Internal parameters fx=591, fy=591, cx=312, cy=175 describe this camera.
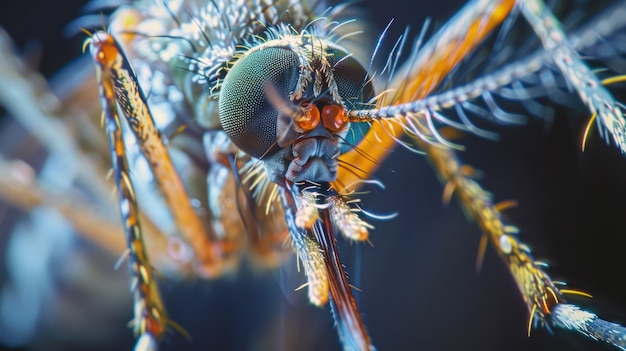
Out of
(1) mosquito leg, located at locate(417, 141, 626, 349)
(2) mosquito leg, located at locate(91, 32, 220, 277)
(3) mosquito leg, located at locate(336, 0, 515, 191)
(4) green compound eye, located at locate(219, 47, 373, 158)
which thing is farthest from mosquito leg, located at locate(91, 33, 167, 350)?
(1) mosquito leg, located at locate(417, 141, 626, 349)

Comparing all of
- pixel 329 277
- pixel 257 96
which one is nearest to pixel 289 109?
pixel 257 96

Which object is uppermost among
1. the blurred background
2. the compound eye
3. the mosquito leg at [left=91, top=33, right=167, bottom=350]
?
the compound eye

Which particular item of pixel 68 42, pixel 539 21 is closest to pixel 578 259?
pixel 539 21

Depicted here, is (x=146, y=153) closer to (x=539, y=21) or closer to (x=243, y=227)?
(x=243, y=227)

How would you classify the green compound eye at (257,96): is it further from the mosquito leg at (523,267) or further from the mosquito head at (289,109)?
the mosquito leg at (523,267)

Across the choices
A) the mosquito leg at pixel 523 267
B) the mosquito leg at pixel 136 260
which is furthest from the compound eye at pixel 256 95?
the mosquito leg at pixel 523 267

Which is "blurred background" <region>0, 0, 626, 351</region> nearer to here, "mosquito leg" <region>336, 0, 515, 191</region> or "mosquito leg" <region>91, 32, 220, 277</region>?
"mosquito leg" <region>336, 0, 515, 191</region>
